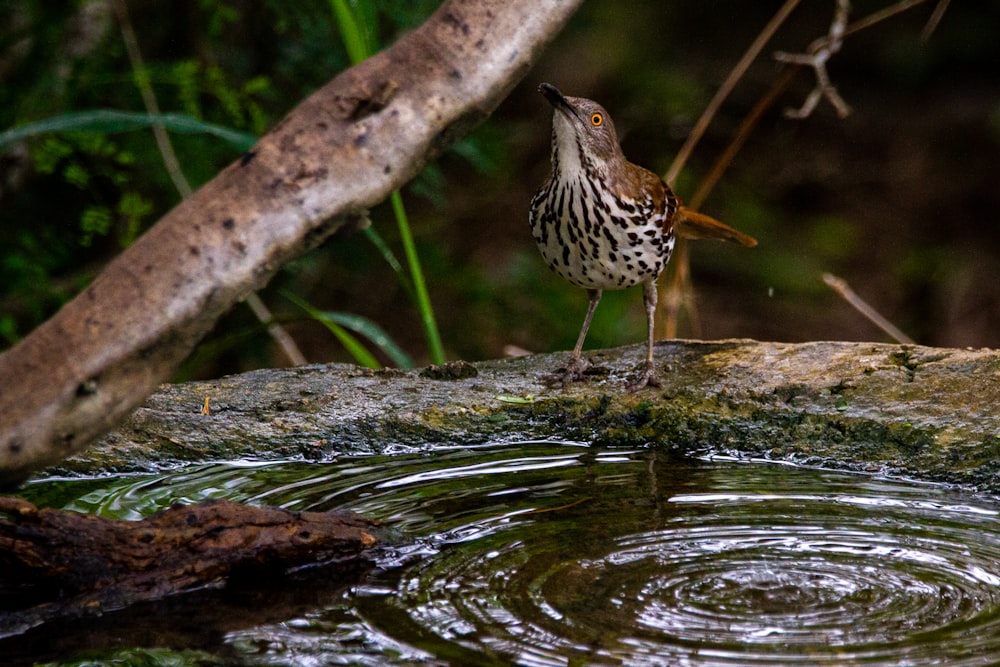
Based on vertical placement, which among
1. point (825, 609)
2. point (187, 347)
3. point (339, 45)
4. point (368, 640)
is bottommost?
point (825, 609)

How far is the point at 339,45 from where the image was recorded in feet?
18.1

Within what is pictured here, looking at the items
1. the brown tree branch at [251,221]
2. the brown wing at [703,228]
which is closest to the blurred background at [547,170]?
the brown wing at [703,228]

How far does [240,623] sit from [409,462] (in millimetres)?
1085

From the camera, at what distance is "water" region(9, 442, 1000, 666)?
2186 millimetres

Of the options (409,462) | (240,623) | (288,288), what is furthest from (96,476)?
(288,288)

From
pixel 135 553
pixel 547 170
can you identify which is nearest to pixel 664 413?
pixel 135 553

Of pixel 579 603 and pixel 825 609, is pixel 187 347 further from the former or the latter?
pixel 825 609

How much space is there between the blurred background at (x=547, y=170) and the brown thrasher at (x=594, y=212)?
0.71 m

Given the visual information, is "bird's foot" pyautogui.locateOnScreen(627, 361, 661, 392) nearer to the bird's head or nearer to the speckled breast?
the speckled breast

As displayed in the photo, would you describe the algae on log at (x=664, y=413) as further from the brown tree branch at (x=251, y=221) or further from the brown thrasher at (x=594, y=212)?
the brown tree branch at (x=251, y=221)

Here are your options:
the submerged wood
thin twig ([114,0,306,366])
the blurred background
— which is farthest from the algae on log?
thin twig ([114,0,306,366])

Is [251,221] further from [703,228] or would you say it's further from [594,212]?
[703,228]

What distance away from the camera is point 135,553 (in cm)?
241

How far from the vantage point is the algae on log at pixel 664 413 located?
3.26m
